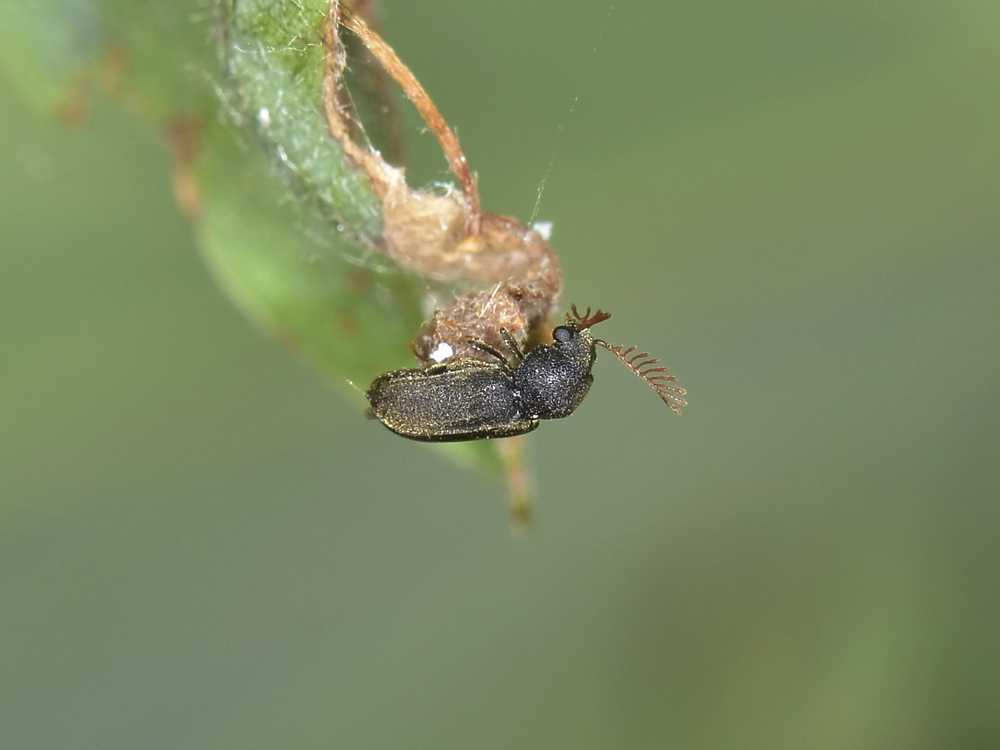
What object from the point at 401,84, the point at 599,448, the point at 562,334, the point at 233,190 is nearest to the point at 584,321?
the point at 562,334

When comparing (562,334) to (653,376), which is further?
(653,376)

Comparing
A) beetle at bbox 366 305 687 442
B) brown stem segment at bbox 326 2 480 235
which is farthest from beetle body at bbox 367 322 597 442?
brown stem segment at bbox 326 2 480 235

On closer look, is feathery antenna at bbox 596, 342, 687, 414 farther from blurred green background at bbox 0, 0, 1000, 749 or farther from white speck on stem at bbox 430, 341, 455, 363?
white speck on stem at bbox 430, 341, 455, 363

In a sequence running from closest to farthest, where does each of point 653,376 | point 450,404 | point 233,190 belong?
point 233,190, point 450,404, point 653,376

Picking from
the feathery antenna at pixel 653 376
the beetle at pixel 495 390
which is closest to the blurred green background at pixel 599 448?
the feathery antenna at pixel 653 376

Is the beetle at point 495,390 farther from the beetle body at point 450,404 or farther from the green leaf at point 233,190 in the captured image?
the green leaf at point 233,190

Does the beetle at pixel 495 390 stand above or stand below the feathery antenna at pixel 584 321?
below

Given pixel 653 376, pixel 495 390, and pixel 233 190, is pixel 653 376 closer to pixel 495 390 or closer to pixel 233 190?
pixel 495 390
